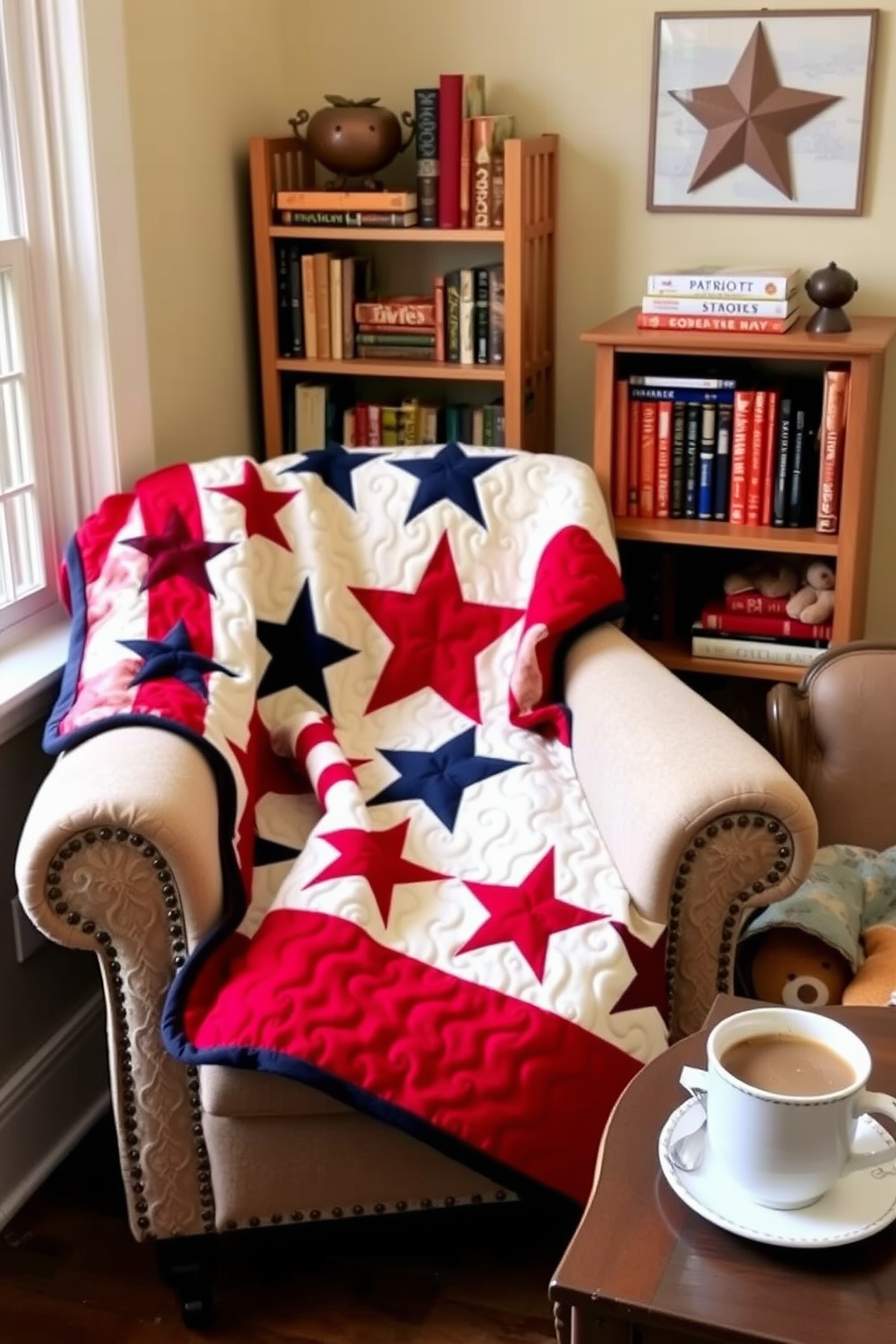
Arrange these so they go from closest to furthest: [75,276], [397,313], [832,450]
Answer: [75,276], [832,450], [397,313]

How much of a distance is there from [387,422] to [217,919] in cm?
126

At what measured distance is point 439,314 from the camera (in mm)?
2615

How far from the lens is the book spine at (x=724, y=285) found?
2.32 m

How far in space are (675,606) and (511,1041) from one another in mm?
1150

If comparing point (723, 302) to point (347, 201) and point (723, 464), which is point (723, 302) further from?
point (347, 201)

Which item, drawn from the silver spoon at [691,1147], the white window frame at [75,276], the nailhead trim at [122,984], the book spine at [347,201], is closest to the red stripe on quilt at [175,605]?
the white window frame at [75,276]

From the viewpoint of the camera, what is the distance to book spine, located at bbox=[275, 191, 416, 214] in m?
2.53

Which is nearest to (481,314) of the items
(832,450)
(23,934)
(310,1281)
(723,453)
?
(723,453)

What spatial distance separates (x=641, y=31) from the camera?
2.54m

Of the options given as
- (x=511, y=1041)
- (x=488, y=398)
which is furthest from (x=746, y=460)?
(x=511, y=1041)

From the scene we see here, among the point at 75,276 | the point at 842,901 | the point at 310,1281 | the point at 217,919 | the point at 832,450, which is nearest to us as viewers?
the point at 217,919

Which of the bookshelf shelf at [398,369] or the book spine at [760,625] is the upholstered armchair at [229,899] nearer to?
the book spine at [760,625]

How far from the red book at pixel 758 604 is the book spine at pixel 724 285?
484 millimetres

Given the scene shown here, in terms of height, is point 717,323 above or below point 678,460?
above
